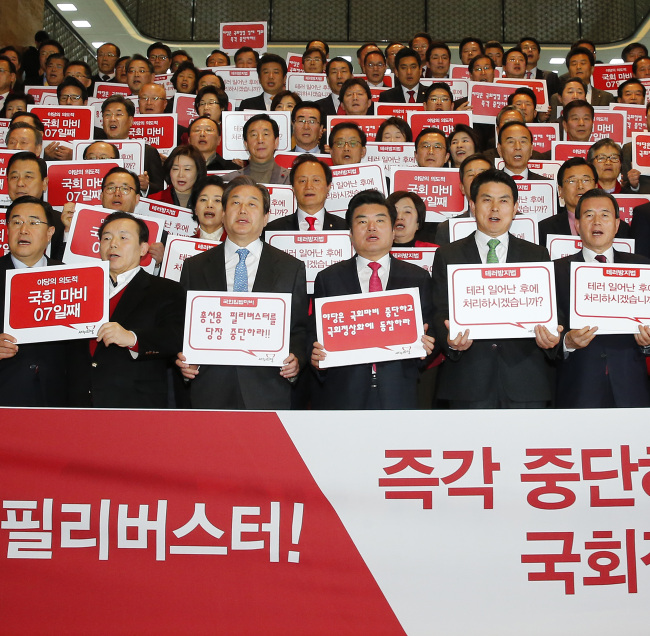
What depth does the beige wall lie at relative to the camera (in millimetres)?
10625

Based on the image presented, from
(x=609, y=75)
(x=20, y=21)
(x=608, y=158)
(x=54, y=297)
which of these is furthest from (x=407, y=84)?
(x=20, y=21)

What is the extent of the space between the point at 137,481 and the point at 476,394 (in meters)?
1.59

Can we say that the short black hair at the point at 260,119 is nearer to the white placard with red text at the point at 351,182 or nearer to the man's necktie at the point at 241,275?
the white placard with red text at the point at 351,182

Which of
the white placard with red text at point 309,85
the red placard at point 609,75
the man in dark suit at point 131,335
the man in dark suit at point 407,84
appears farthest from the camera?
the red placard at point 609,75

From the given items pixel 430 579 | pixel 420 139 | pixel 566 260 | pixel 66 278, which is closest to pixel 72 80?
pixel 420 139

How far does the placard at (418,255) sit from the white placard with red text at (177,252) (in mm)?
986

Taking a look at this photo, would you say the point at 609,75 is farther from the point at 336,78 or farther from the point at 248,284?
the point at 248,284

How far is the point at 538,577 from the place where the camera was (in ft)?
8.30

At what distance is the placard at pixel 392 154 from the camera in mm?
6043

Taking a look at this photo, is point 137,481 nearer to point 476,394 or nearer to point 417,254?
point 476,394

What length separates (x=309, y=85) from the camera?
335 inches

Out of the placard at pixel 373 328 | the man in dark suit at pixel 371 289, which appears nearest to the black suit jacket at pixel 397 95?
the man in dark suit at pixel 371 289

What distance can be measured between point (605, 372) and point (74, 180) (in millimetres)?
3526

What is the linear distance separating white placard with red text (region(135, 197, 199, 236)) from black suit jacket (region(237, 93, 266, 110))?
3.26 metres
